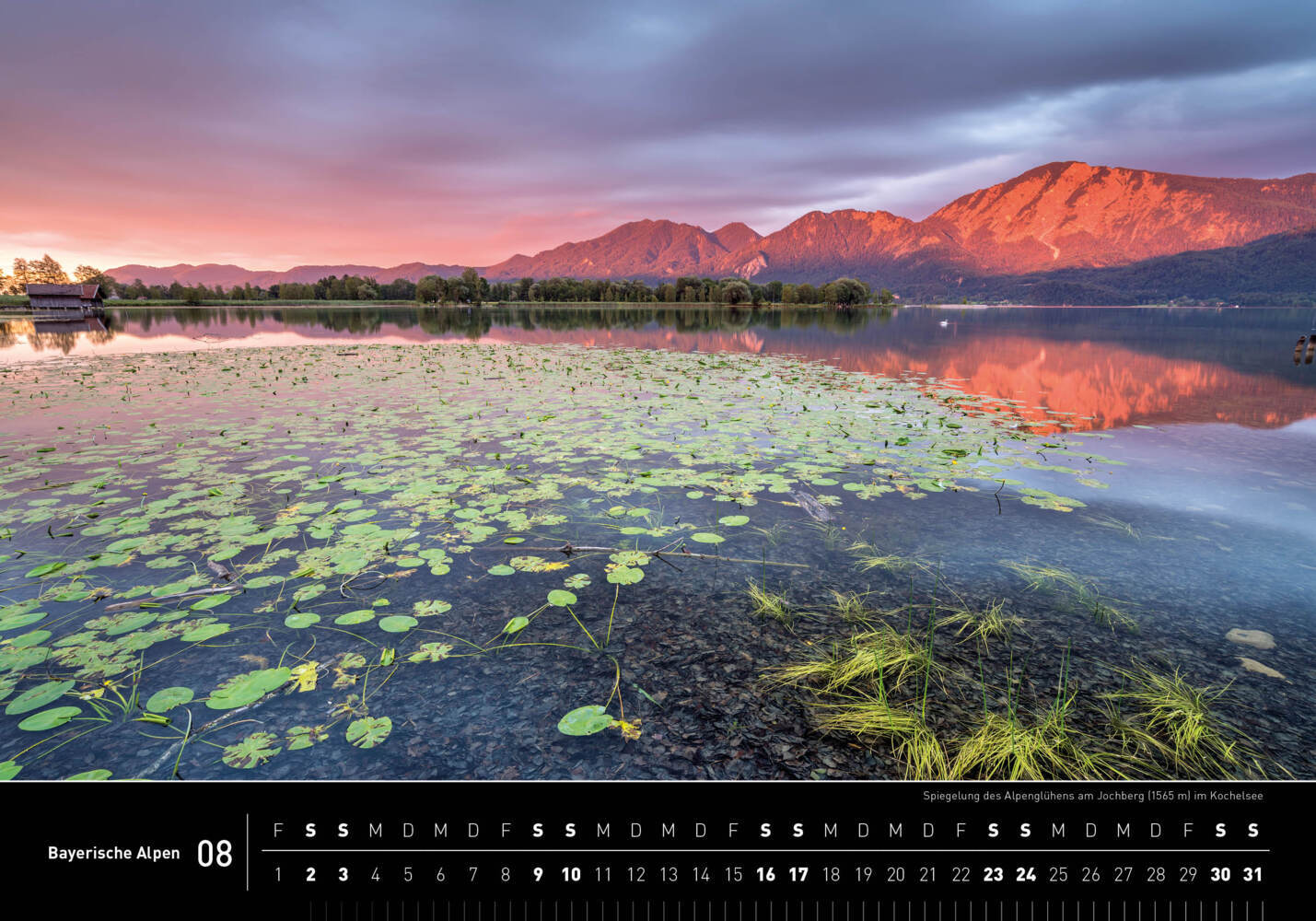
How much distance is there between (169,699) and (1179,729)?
20.7ft

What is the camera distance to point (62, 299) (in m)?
89.7

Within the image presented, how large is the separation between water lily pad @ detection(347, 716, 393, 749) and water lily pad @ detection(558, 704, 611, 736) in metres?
1.04

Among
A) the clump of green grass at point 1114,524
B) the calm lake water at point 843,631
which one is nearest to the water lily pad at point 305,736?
the calm lake water at point 843,631

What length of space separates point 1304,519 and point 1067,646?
579 centimetres

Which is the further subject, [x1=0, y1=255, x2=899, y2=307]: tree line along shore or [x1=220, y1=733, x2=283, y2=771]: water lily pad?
[x1=0, y1=255, x2=899, y2=307]: tree line along shore

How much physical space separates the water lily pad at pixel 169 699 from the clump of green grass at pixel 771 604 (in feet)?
13.6

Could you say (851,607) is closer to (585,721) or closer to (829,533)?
(829,533)

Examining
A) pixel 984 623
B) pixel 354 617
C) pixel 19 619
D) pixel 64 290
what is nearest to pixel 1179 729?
pixel 984 623

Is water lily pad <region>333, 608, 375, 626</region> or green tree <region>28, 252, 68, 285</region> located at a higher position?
green tree <region>28, 252, 68, 285</region>

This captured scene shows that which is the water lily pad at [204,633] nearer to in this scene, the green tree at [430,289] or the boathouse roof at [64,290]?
the boathouse roof at [64,290]

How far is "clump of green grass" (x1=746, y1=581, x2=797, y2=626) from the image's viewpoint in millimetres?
4509

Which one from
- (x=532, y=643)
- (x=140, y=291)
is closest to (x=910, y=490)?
(x=532, y=643)

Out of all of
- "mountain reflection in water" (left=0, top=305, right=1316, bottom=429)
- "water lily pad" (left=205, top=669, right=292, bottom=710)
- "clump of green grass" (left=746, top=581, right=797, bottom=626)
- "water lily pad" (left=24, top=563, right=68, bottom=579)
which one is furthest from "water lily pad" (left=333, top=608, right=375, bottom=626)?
"mountain reflection in water" (left=0, top=305, right=1316, bottom=429)
